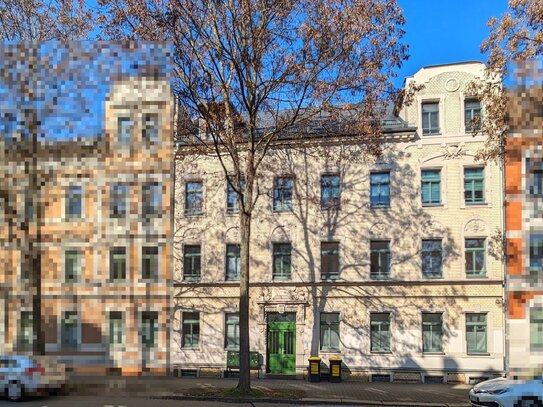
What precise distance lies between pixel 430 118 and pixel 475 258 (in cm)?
635

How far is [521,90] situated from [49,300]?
7966mm

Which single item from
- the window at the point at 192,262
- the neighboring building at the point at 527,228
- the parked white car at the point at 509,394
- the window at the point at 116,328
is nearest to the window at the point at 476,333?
the parked white car at the point at 509,394

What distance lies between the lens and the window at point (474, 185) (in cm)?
2305

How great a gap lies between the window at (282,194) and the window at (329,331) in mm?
5046

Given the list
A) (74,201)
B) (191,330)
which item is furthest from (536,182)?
(191,330)

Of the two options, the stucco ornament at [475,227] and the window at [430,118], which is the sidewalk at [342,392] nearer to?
the stucco ornament at [475,227]

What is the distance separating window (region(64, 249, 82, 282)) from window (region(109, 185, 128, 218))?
1.81 ft

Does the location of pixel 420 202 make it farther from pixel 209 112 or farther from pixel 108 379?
pixel 108 379

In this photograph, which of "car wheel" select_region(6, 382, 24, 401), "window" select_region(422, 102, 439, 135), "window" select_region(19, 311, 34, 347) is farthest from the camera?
"window" select_region(422, 102, 439, 135)

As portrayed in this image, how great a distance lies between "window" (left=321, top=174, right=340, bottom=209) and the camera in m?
24.2

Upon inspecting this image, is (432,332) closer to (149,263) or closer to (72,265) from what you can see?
(149,263)

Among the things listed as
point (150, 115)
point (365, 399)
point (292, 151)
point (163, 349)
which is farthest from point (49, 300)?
point (292, 151)

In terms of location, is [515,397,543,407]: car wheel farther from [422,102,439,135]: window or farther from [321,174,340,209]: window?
[422,102,439,135]: window

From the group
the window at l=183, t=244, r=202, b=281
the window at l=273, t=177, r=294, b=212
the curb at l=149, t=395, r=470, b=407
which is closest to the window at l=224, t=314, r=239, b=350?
the window at l=183, t=244, r=202, b=281
